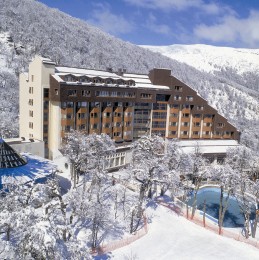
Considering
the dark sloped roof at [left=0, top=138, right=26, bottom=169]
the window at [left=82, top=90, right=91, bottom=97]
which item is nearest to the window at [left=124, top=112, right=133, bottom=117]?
the window at [left=82, top=90, right=91, bottom=97]

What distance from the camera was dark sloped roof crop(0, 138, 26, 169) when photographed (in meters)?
45.3

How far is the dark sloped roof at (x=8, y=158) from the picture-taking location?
4531 cm

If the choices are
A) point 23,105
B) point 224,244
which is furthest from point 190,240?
point 23,105

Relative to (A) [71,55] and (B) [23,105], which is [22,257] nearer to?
(B) [23,105]

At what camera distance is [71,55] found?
18612cm

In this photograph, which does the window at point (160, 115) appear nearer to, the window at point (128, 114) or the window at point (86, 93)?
the window at point (128, 114)

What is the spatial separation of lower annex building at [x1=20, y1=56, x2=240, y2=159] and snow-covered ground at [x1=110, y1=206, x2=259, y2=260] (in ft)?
95.4

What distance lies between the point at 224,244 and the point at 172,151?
21.1 metres

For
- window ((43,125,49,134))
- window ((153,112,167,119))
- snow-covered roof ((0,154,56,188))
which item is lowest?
snow-covered roof ((0,154,56,188))

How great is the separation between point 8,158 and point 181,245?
2729 cm

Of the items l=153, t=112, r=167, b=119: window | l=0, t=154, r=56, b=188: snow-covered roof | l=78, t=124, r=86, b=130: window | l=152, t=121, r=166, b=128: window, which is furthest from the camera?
l=152, t=121, r=166, b=128: window

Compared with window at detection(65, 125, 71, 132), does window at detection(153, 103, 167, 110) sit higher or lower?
higher

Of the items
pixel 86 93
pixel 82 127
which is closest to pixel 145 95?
pixel 86 93

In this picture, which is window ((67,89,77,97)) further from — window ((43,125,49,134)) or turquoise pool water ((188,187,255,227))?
turquoise pool water ((188,187,255,227))
